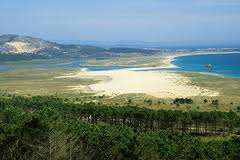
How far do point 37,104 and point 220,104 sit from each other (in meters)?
34.1

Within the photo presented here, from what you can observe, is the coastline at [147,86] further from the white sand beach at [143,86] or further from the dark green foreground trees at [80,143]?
the dark green foreground trees at [80,143]

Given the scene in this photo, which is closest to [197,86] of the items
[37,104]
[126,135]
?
[37,104]

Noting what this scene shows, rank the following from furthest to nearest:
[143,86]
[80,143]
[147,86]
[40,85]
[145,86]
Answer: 1. [40,85]
2. [143,86]
3. [145,86]
4. [147,86]
5. [80,143]

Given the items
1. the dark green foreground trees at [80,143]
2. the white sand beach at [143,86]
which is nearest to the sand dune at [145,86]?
the white sand beach at [143,86]

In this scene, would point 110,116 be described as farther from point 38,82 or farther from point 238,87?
point 38,82

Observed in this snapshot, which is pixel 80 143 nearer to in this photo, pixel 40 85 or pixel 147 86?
pixel 147 86

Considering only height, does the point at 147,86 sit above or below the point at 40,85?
above

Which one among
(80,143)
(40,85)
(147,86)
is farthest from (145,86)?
(80,143)

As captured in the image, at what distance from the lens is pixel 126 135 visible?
33000mm

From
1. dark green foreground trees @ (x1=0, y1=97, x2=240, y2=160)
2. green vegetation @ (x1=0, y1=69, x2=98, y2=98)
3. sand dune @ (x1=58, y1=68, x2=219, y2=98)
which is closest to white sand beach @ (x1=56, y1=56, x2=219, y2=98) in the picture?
sand dune @ (x1=58, y1=68, x2=219, y2=98)

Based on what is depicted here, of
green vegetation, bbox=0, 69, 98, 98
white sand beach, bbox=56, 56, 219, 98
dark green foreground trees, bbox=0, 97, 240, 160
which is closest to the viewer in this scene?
dark green foreground trees, bbox=0, 97, 240, 160

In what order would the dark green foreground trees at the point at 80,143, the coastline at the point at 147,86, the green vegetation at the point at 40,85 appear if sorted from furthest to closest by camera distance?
the green vegetation at the point at 40,85 → the coastline at the point at 147,86 → the dark green foreground trees at the point at 80,143

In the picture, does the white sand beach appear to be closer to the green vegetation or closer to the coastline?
the coastline

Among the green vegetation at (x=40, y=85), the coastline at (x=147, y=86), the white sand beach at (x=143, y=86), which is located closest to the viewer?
the coastline at (x=147, y=86)
